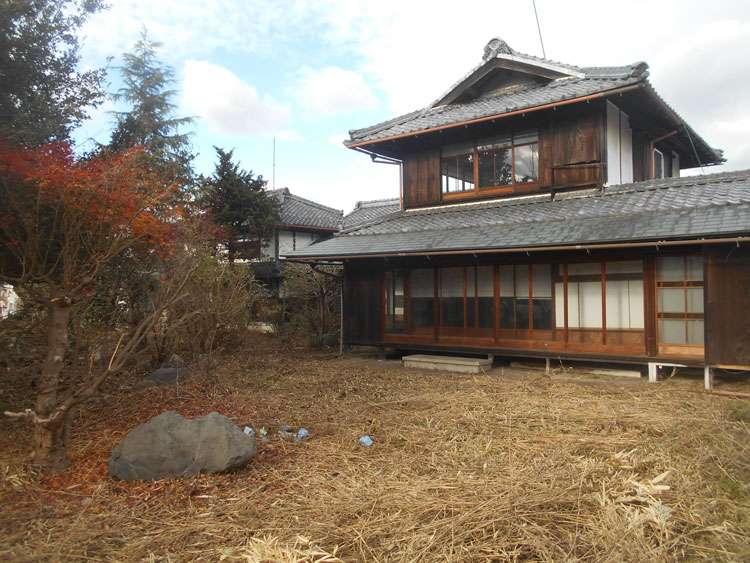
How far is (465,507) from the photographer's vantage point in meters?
3.50

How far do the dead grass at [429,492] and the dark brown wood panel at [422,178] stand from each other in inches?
269

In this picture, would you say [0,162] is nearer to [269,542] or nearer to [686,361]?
[269,542]

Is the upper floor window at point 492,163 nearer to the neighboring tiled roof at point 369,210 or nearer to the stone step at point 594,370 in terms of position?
the stone step at point 594,370

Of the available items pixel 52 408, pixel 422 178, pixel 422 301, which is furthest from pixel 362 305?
pixel 52 408

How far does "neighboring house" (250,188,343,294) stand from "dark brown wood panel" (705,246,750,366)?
1254 centimetres

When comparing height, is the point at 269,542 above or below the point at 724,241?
below

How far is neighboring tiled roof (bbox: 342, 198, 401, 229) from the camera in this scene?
1895cm

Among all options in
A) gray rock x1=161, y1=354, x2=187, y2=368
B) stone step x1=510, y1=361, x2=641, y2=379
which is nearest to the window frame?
stone step x1=510, y1=361, x2=641, y2=379

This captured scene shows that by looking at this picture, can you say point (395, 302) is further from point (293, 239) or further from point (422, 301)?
point (293, 239)

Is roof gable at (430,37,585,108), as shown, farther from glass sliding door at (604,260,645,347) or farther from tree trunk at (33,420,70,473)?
tree trunk at (33,420,70,473)

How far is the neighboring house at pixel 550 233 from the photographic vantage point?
7.55 metres

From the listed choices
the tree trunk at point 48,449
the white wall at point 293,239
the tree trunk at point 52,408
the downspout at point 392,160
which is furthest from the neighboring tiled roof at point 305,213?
the tree trunk at point 48,449

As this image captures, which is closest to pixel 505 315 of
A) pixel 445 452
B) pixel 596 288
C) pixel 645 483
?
pixel 596 288

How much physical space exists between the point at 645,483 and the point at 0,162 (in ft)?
24.9
